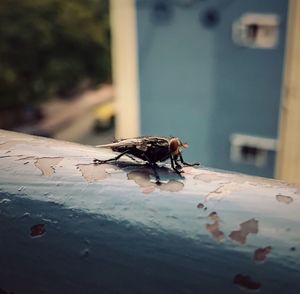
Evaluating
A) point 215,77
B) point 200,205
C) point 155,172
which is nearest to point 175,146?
point 155,172

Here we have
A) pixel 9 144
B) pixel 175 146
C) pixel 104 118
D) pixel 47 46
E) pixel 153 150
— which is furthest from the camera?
pixel 104 118

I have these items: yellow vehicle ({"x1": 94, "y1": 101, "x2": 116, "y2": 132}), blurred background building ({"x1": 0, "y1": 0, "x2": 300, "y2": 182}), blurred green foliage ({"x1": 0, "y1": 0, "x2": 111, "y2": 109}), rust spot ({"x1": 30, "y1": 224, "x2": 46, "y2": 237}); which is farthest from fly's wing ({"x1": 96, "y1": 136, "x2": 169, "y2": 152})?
yellow vehicle ({"x1": 94, "y1": 101, "x2": 116, "y2": 132})

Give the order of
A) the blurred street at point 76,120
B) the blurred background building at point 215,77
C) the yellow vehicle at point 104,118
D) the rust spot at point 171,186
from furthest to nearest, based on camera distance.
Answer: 1. the yellow vehicle at point 104,118
2. the blurred street at point 76,120
3. the blurred background building at point 215,77
4. the rust spot at point 171,186

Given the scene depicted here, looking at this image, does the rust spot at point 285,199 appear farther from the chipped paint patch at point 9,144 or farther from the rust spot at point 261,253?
the chipped paint patch at point 9,144

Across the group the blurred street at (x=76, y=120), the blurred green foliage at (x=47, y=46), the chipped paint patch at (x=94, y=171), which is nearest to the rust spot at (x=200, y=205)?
the chipped paint patch at (x=94, y=171)

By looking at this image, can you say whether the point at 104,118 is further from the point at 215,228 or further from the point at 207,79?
the point at 215,228

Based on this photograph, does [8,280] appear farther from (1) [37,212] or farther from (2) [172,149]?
(2) [172,149]
